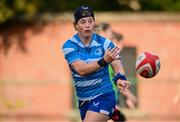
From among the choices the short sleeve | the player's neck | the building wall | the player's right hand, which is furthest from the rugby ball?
the building wall

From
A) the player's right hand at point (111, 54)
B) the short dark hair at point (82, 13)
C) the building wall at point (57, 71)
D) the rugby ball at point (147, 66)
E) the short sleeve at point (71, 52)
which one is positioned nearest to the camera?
the player's right hand at point (111, 54)

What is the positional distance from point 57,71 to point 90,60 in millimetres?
10149

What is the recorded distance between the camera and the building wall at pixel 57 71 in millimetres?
18203

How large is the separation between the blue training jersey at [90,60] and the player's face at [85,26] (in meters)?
0.13

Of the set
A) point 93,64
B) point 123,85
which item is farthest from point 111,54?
point 123,85

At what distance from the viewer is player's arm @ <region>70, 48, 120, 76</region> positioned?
25.6 ft

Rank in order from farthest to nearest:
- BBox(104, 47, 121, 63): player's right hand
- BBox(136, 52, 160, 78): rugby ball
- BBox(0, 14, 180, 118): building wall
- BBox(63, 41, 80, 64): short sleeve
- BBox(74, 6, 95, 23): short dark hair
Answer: BBox(0, 14, 180, 118): building wall → BBox(136, 52, 160, 78): rugby ball → BBox(74, 6, 95, 23): short dark hair → BBox(63, 41, 80, 64): short sleeve → BBox(104, 47, 121, 63): player's right hand

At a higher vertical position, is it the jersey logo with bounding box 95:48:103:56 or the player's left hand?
the jersey logo with bounding box 95:48:103:56

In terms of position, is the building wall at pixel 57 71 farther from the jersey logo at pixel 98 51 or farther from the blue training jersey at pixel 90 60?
the jersey logo at pixel 98 51

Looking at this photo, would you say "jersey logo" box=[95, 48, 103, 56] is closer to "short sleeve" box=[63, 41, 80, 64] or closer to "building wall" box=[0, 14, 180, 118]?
"short sleeve" box=[63, 41, 80, 64]

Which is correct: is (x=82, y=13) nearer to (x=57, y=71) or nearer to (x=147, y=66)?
(x=147, y=66)

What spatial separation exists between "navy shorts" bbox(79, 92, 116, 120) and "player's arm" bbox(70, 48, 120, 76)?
48 cm

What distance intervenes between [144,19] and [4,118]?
4.41 m

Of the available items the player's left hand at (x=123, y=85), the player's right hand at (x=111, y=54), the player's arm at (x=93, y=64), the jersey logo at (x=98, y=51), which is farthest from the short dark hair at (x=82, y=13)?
the player's left hand at (x=123, y=85)
